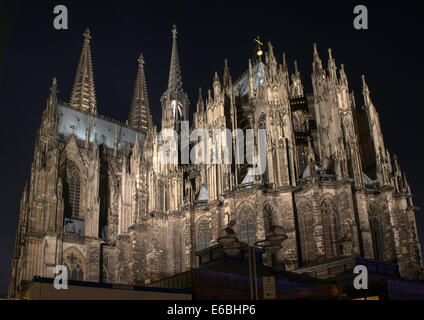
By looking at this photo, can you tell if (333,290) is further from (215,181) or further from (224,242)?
(215,181)

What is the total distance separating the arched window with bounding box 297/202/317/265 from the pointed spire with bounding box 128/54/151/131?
148ft

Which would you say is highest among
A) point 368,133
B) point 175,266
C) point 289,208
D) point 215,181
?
point 368,133

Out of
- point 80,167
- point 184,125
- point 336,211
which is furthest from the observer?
point 80,167

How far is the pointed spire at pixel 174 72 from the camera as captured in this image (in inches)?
2102

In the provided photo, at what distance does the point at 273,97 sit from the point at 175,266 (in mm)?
15808

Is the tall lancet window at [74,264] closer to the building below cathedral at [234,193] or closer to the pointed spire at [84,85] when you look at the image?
the building below cathedral at [234,193]

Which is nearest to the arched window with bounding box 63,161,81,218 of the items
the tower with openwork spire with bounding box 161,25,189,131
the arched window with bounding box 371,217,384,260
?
the tower with openwork spire with bounding box 161,25,189,131

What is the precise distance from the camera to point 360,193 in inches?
1302

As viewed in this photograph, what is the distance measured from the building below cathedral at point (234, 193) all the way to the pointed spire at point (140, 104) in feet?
69.9

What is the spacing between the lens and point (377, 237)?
3369 centimetres

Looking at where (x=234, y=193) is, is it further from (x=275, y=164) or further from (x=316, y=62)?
(x=316, y=62)

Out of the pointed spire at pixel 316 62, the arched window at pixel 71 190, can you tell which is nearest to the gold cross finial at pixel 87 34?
the arched window at pixel 71 190

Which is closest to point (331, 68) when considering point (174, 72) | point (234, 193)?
point (234, 193)
